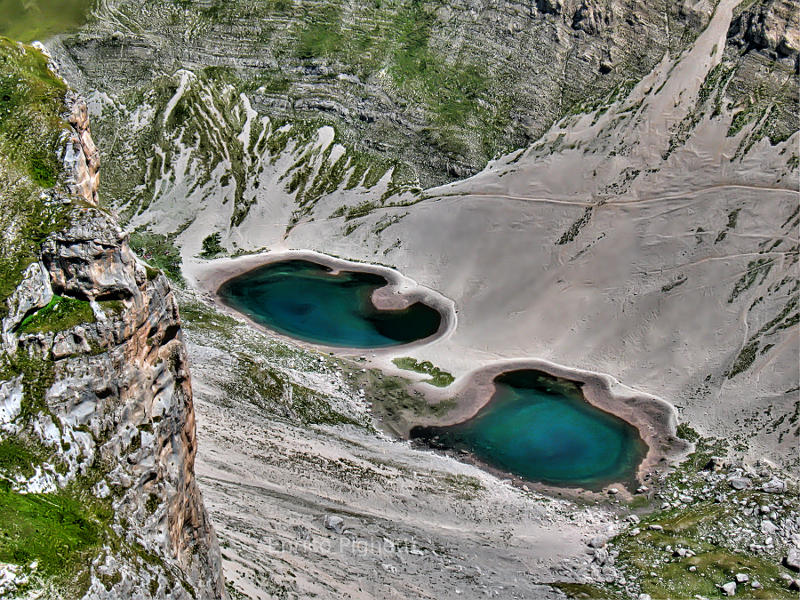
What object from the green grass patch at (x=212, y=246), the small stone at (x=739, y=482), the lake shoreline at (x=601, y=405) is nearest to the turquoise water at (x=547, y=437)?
the lake shoreline at (x=601, y=405)

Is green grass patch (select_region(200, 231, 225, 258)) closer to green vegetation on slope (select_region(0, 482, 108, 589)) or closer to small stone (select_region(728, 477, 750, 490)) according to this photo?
small stone (select_region(728, 477, 750, 490))

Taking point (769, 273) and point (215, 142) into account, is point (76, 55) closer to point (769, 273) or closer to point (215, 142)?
point (215, 142)

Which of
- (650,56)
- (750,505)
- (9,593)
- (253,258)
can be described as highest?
(650,56)

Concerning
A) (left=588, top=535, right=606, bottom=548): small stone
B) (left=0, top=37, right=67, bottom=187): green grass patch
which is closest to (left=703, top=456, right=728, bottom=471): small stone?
(left=588, top=535, right=606, bottom=548): small stone

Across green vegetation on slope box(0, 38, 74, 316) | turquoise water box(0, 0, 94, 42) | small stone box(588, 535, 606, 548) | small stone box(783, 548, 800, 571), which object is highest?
green vegetation on slope box(0, 38, 74, 316)

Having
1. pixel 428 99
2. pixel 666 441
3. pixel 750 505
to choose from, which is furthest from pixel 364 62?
pixel 750 505

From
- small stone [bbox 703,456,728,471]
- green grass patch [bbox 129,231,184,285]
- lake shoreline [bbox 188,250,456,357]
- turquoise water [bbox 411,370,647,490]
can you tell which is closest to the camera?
small stone [bbox 703,456,728,471]
